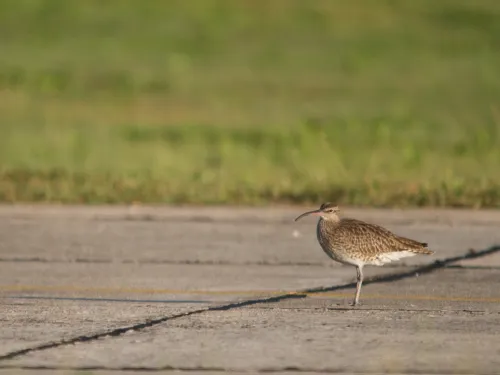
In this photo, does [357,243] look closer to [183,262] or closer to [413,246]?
[413,246]

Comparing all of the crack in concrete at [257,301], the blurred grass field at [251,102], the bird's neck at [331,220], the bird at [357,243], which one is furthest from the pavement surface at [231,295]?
the blurred grass field at [251,102]

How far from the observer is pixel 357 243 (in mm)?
9664

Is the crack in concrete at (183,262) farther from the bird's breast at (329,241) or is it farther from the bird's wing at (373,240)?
the bird's breast at (329,241)

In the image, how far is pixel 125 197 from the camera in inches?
606

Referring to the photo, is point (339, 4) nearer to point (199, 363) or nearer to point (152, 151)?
point (152, 151)

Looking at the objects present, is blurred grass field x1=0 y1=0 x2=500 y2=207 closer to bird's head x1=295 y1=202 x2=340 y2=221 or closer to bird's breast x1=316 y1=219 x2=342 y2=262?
bird's head x1=295 y1=202 x2=340 y2=221

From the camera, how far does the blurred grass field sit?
54.8 ft

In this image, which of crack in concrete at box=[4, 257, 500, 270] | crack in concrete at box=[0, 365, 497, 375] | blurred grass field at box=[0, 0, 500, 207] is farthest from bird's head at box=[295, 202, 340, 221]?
blurred grass field at box=[0, 0, 500, 207]

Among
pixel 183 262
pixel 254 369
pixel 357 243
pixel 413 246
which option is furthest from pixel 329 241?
pixel 254 369

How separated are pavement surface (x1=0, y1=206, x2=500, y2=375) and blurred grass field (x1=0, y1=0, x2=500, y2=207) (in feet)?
4.42

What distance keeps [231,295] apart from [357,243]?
106 centimetres

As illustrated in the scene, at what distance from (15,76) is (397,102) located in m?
9.34

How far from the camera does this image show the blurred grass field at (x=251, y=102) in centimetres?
1670

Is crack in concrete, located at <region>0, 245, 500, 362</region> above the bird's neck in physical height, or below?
below
